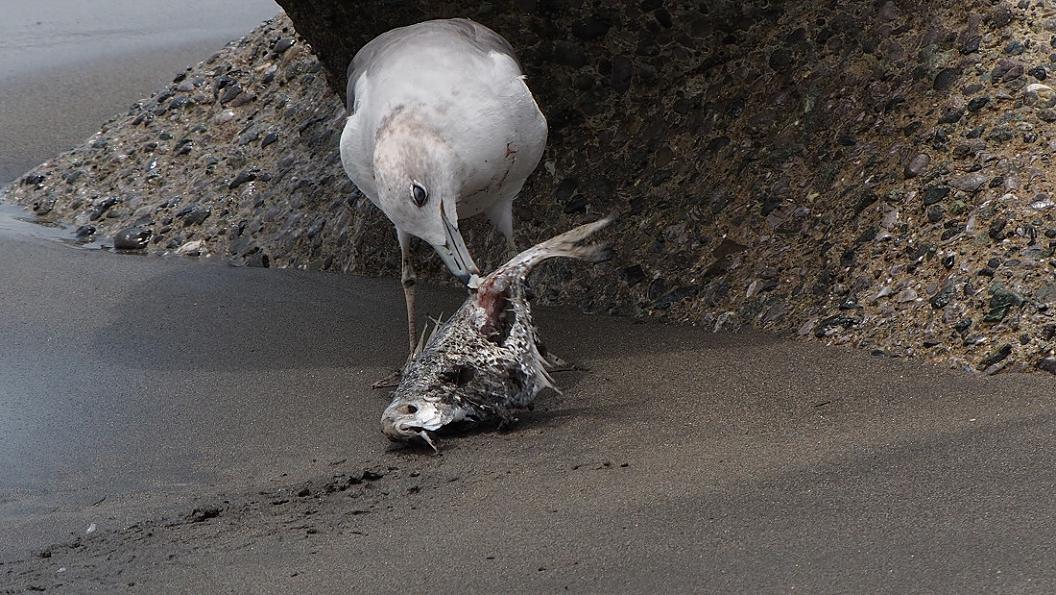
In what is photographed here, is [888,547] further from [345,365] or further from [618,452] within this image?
[345,365]

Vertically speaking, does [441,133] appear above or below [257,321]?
above

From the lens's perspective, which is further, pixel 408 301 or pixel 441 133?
pixel 408 301

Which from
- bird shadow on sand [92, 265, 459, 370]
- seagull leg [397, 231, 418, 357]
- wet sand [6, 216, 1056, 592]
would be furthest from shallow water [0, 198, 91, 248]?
seagull leg [397, 231, 418, 357]

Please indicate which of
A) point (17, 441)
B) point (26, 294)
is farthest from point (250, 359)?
point (26, 294)

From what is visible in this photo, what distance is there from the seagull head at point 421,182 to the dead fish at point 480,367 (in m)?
0.14

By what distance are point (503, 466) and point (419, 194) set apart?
99 centimetres

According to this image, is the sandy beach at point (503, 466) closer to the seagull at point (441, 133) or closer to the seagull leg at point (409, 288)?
the seagull leg at point (409, 288)

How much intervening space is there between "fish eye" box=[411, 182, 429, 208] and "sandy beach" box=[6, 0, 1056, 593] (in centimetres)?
66

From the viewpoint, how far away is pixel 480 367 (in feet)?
13.0

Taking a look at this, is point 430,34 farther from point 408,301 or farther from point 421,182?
point 408,301

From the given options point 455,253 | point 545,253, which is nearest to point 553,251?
point 545,253

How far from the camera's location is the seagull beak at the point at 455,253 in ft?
13.8

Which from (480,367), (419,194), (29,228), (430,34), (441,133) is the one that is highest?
(430,34)

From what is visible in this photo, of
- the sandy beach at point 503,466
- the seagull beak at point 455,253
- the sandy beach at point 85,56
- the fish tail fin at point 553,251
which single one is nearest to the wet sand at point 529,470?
the sandy beach at point 503,466
